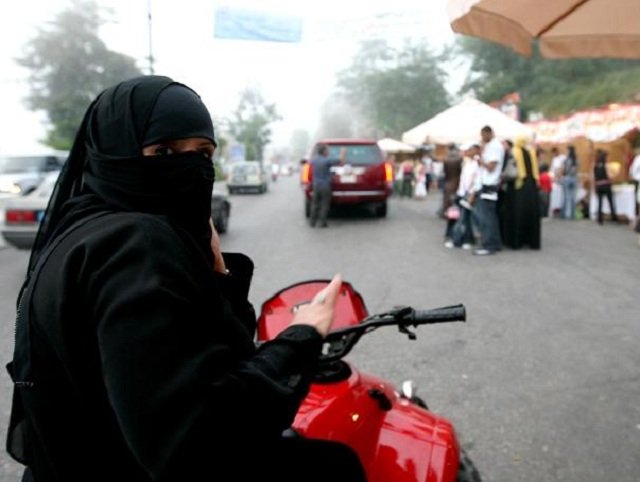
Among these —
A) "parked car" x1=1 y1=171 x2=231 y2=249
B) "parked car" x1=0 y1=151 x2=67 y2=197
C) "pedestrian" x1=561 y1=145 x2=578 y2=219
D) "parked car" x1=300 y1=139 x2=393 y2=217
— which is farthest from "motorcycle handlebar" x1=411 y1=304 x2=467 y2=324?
"parked car" x1=0 y1=151 x2=67 y2=197

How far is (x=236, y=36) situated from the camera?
1752 centimetres

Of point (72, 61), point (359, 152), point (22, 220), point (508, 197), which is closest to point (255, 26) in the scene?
point (359, 152)

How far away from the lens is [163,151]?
1.30m

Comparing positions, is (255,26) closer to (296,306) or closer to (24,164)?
(24,164)

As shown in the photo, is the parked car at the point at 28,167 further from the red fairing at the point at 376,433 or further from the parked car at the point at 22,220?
the red fairing at the point at 376,433

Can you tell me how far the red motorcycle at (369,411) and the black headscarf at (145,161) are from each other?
0.66 metres

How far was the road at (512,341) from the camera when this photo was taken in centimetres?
327

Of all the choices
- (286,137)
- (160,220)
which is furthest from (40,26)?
(286,137)

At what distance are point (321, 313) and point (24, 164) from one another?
19.3 m

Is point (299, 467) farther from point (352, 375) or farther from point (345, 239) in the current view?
point (345, 239)

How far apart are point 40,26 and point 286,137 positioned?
110881 millimetres

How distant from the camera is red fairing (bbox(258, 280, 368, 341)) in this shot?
2078mm

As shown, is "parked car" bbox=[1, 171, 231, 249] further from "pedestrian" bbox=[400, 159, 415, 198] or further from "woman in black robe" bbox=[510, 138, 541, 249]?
"pedestrian" bbox=[400, 159, 415, 198]

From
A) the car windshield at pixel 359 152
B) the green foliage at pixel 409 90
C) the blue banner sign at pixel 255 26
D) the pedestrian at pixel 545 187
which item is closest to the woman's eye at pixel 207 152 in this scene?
the car windshield at pixel 359 152
